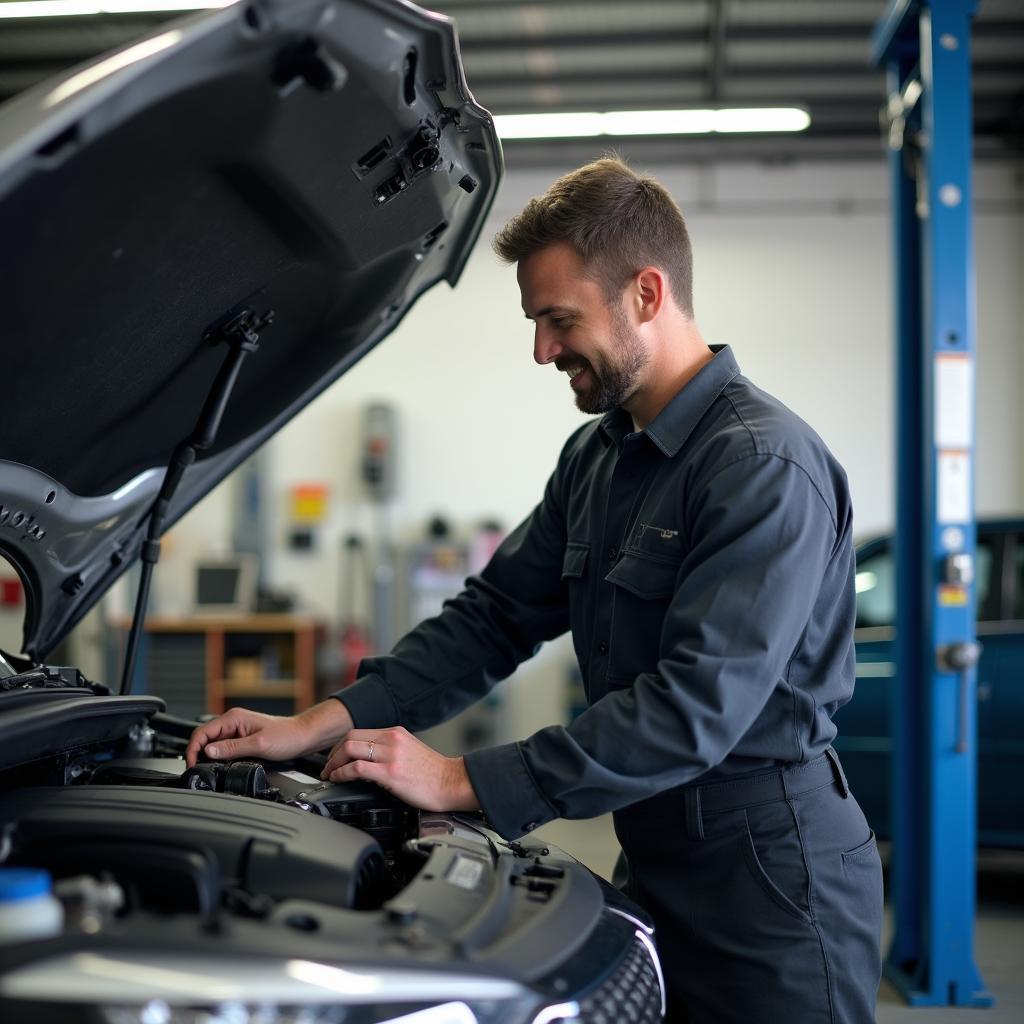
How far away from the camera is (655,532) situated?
4.58 ft

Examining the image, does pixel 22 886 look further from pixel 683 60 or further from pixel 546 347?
pixel 683 60

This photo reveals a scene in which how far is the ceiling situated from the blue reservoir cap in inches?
198

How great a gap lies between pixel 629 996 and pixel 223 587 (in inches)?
239

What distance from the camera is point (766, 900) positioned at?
1.30 m

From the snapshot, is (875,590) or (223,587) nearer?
(875,590)

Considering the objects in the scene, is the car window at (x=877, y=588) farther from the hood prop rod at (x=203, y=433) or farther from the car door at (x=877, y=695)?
the hood prop rod at (x=203, y=433)

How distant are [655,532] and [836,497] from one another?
0.23m

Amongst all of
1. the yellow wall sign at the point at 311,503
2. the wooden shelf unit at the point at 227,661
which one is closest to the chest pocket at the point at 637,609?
the wooden shelf unit at the point at 227,661

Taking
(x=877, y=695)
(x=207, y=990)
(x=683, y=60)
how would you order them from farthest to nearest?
(x=683, y=60)
(x=877, y=695)
(x=207, y=990)

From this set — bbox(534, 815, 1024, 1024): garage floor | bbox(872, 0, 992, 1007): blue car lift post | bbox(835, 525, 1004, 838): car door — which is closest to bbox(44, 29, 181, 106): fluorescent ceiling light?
bbox(534, 815, 1024, 1024): garage floor

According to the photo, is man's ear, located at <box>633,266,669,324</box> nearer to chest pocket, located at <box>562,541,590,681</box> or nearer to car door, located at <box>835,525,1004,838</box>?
chest pocket, located at <box>562,541,590,681</box>

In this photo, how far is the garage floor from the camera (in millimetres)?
2982

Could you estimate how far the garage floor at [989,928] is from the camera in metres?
2.98

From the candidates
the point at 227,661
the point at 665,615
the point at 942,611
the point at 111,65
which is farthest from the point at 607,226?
the point at 227,661
